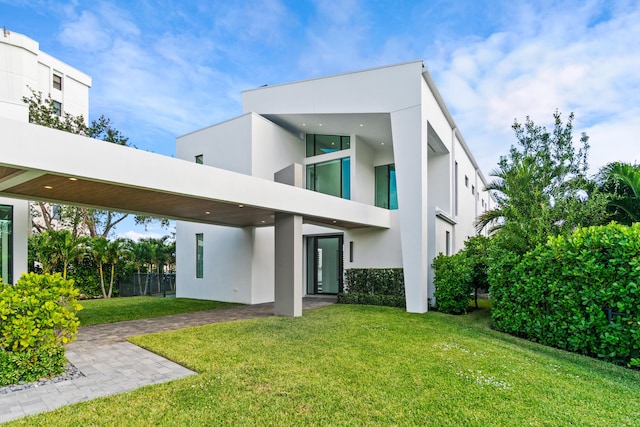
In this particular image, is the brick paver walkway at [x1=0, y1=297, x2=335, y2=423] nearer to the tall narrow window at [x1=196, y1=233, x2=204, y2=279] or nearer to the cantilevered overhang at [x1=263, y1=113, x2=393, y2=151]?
the tall narrow window at [x1=196, y1=233, x2=204, y2=279]

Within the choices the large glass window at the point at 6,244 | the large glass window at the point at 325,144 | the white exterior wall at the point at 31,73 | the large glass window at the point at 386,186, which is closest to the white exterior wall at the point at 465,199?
the large glass window at the point at 386,186

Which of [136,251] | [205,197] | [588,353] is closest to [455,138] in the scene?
[588,353]

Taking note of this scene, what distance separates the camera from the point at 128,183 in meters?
6.55

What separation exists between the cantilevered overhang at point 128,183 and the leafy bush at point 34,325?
1.84 m

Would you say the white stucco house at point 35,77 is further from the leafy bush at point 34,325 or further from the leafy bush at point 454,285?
the leafy bush at point 454,285

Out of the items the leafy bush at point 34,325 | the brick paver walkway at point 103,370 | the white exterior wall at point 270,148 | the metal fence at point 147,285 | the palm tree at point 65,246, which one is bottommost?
the metal fence at point 147,285

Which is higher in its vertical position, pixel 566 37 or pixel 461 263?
pixel 566 37

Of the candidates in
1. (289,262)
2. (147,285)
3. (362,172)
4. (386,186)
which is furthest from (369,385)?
(147,285)

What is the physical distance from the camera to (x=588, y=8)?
9898mm

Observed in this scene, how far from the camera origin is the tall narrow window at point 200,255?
16.0 m

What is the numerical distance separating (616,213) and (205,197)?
11.4 m

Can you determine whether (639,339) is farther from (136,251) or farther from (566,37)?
(136,251)

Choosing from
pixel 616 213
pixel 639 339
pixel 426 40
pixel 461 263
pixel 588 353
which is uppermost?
pixel 426 40

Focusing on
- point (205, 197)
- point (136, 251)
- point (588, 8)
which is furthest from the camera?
point (136, 251)
